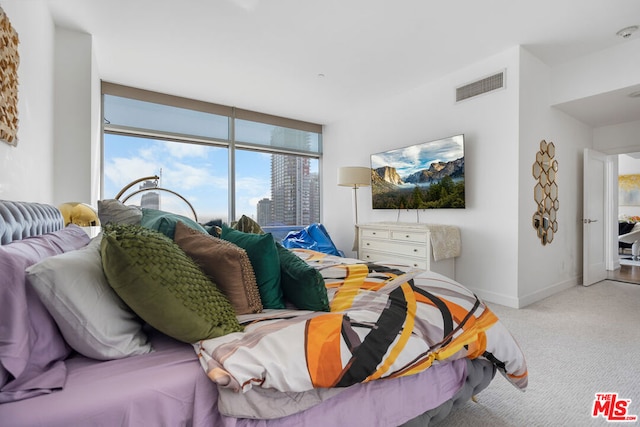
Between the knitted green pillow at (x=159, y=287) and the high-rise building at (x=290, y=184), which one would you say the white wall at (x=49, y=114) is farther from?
the high-rise building at (x=290, y=184)

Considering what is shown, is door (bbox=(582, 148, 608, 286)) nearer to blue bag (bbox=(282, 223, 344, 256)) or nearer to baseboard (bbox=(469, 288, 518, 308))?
baseboard (bbox=(469, 288, 518, 308))

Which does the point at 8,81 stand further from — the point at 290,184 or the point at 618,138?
the point at 618,138

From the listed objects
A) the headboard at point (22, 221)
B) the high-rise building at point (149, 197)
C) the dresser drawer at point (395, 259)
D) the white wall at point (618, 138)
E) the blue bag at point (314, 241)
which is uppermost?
the white wall at point (618, 138)

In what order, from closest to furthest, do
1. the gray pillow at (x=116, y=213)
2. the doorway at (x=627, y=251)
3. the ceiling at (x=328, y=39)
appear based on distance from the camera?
the gray pillow at (x=116, y=213), the ceiling at (x=328, y=39), the doorway at (x=627, y=251)

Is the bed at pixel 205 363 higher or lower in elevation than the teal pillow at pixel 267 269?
lower

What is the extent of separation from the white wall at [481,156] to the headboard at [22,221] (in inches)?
145

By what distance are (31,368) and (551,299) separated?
4.28 m

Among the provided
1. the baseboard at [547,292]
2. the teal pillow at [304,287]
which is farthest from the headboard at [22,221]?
the baseboard at [547,292]

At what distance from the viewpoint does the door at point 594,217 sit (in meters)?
3.99

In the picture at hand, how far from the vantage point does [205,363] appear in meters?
0.87

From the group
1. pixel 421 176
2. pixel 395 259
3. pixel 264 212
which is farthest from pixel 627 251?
pixel 264 212

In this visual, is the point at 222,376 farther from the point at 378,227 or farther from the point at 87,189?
the point at 378,227

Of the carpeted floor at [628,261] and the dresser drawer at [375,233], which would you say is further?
the carpeted floor at [628,261]

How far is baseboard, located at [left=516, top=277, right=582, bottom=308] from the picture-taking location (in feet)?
10.7
